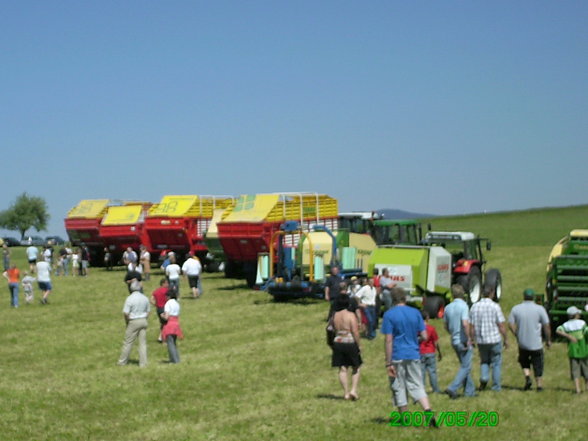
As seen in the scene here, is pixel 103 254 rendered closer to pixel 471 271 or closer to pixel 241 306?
pixel 241 306

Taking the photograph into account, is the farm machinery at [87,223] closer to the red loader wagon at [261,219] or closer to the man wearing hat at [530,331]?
the red loader wagon at [261,219]

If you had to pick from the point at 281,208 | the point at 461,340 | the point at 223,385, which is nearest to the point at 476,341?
the point at 461,340

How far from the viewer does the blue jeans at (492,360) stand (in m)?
15.6

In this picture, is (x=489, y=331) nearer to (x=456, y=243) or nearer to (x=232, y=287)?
(x=456, y=243)

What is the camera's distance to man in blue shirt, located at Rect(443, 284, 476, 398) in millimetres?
15297

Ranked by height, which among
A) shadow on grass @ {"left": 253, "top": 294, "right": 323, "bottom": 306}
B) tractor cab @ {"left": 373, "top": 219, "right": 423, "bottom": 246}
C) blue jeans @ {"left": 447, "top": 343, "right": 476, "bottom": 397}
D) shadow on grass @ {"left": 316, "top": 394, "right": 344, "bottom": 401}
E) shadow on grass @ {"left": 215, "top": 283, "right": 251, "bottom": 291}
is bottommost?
shadow on grass @ {"left": 316, "top": 394, "right": 344, "bottom": 401}

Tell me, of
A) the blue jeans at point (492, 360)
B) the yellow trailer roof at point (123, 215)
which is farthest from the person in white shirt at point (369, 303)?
the yellow trailer roof at point (123, 215)

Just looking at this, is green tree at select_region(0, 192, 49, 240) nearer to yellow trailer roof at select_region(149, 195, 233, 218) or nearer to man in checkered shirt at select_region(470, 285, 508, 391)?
yellow trailer roof at select_region(149, 195, 233, 218)

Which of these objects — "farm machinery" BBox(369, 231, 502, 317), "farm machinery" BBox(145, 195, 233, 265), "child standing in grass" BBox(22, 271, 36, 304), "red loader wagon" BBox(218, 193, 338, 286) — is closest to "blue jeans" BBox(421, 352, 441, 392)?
"farm machinery" BBox(369, 231, 502, 317)

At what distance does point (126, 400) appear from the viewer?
16500mm

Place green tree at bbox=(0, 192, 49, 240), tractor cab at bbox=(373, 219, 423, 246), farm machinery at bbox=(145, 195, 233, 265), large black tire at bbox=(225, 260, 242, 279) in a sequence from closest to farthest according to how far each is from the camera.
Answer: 1. tractor cab at bbox=(373, 219, 423, 246)
2. large black tire at bbox=(225, 260, 242, 279)
3. farm machinery at bbox=(145, 195, 233, 265)
4. green tree at bbox=(0, 192, 49, 240)

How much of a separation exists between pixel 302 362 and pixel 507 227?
54.2 meters

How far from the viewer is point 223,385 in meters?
18.1

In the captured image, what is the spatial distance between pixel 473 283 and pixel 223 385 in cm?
1244
